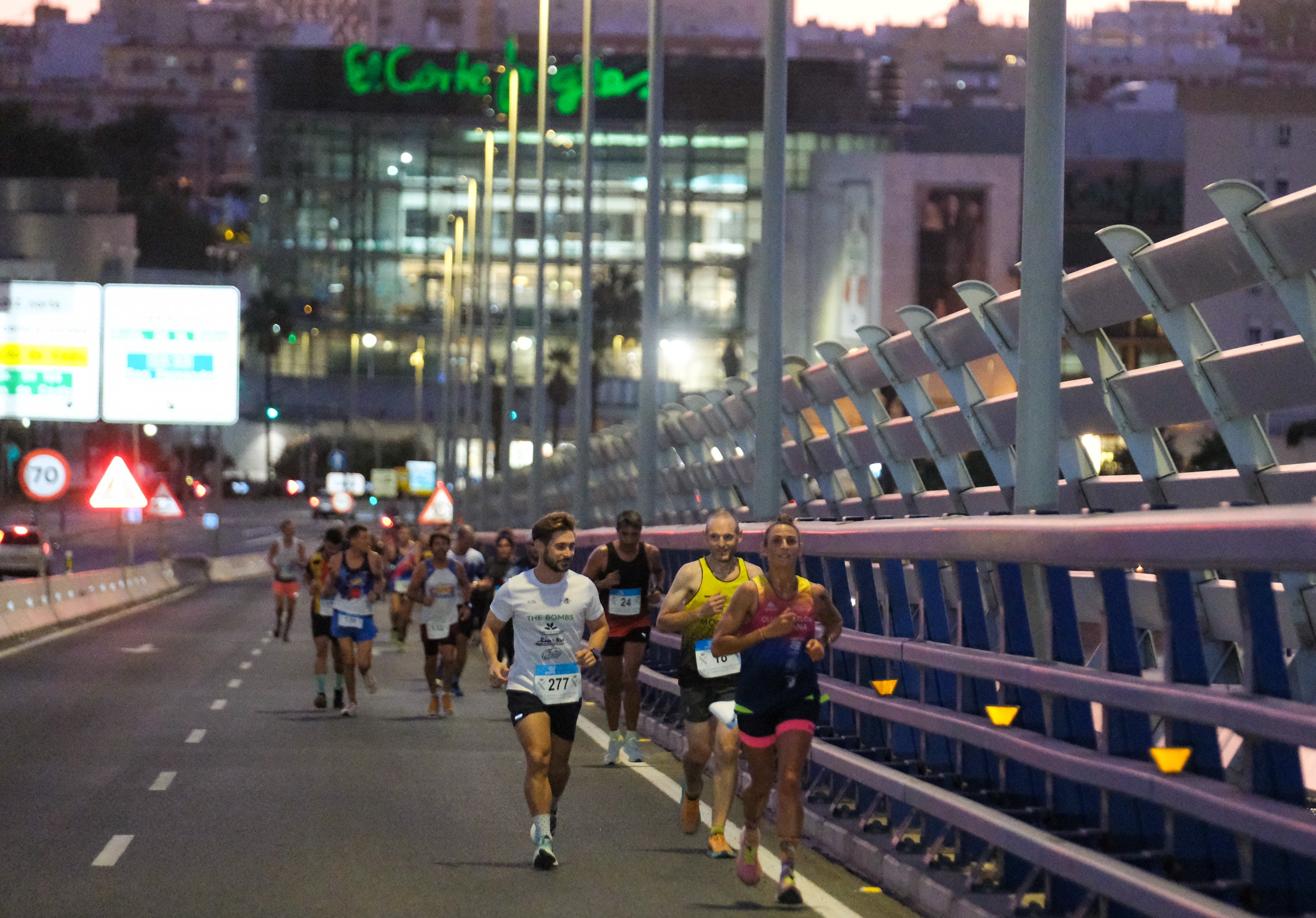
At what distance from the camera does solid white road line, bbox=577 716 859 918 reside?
33.1ft

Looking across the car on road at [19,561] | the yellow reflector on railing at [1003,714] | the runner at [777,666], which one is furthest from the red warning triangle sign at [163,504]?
the yellow reflector on railing at [1003,714]

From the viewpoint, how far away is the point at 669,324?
4966 inches

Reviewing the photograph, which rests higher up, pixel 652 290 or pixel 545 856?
pixel 652 290

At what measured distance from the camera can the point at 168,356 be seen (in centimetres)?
5012

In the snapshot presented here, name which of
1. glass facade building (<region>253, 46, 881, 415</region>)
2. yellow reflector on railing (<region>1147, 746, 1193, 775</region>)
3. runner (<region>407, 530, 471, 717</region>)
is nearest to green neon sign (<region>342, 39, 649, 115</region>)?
glass facade building (<region>253, 46, 881, 415</region>)

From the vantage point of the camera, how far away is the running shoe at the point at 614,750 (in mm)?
16984

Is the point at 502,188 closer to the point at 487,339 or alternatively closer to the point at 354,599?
the point at 487,339

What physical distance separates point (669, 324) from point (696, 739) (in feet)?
373

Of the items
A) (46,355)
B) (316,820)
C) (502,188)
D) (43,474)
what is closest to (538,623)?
(316,820)

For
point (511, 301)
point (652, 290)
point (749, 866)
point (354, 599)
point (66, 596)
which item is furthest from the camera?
point (511, 301)

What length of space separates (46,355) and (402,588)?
19.4m

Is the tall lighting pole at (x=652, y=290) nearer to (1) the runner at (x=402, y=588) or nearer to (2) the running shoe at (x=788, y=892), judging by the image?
(1) the runner at (x=402, y=588)

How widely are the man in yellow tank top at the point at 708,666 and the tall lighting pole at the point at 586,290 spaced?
852 inches

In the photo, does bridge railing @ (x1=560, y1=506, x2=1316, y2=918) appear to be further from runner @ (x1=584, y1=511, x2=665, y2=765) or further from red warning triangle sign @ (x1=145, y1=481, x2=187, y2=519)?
red warning triangle sign @ (x1=145, y1=481, x2=187, y2=519)
